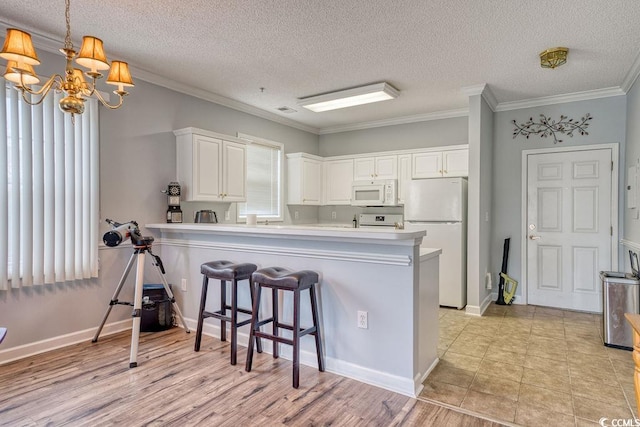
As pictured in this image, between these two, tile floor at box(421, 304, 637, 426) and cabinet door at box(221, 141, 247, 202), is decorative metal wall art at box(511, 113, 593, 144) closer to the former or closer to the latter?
tile floor at box(421, 304, 637, 426)

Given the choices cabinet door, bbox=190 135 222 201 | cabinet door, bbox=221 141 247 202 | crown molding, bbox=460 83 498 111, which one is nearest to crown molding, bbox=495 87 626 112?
crown molding, bbox=460 83 498 111

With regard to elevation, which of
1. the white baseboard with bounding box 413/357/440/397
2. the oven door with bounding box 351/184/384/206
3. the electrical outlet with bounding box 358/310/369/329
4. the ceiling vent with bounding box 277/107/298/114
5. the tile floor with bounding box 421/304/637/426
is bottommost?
the tile floor with bounding box 421/304/637/426

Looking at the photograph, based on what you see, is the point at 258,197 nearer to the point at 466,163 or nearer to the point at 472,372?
the point at 466,163

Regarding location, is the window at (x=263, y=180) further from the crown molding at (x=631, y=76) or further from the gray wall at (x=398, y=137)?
the crown molding at (x=631, y=76)

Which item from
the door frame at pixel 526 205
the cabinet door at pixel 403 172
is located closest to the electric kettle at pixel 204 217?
the cabinet door at pixel 403 172

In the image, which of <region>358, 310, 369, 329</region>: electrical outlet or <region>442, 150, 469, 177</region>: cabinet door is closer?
<region>358, 310, 369, 329</region>: electrical outlet

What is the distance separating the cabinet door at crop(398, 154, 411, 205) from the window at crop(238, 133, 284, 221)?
70.6 inches

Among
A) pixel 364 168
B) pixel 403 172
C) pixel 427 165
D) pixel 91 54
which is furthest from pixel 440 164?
pixel 91 54

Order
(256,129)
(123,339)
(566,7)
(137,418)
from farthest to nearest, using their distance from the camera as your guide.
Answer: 1. (256,129)
2. (123,339)
3. (566,7)
4. (137,418)

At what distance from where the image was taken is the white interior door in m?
4.31

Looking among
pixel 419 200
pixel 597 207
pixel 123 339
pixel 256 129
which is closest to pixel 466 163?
pixel 419 200

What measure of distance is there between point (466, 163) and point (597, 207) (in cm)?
155

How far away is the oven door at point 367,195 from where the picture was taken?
539 cm

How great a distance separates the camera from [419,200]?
4.70 m
